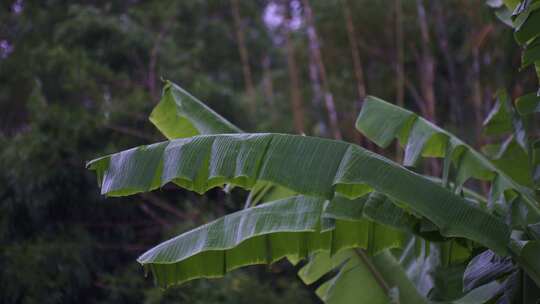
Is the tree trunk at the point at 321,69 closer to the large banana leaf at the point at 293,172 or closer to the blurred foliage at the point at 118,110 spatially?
the blurred foliage at the point at 118,110

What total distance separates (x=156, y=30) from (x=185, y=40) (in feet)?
4.79

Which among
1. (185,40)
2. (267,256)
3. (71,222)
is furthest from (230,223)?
(185,40)

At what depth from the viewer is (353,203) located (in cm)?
291

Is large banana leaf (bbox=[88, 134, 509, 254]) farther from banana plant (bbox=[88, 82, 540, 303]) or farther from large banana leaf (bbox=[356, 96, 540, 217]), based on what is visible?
large banana leaf (bbox=[356, 96, 540, 217])

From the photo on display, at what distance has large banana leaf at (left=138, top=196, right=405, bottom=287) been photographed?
2793 millimetres

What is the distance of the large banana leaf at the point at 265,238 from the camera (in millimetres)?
2793

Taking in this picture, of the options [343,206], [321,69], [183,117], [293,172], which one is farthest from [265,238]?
[321,69]

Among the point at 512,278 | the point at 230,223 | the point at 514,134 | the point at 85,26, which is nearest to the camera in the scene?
the point at 230,223

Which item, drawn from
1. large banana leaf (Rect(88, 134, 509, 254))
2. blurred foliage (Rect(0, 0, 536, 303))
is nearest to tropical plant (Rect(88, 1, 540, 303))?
large banana leaf (Rect(88, 134, 509, 254))

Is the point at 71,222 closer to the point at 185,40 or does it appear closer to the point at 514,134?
the point at 514,134

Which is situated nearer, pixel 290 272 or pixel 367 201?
A: pixel 367 201

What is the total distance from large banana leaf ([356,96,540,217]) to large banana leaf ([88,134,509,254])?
563mm

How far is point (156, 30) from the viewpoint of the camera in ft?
27.9

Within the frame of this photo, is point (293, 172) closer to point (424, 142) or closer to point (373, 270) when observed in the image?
point (424, 142)
